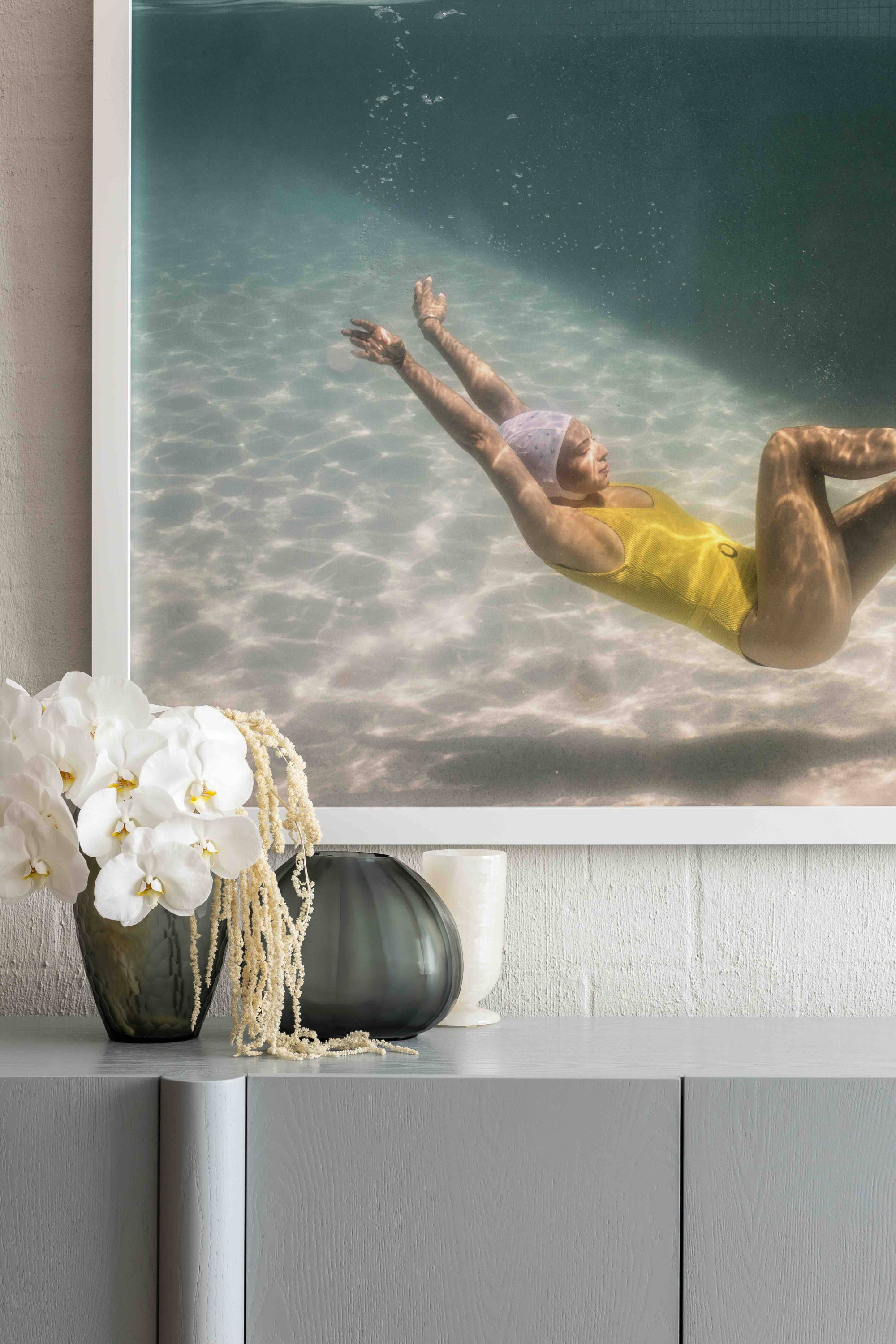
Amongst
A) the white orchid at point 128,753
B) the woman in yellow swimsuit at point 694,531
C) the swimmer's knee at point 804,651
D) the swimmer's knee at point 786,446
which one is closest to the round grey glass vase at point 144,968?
the white orchid at point 128,753

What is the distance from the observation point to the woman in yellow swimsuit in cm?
121

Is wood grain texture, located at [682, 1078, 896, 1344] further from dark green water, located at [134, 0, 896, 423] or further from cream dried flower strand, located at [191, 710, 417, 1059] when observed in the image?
dark green water, located at [134, 0, 896, 423]

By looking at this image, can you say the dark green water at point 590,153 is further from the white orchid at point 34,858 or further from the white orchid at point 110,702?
the white orchid at point 34,858

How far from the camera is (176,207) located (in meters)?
1.23

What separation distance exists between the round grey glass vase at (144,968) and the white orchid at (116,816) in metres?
0.09

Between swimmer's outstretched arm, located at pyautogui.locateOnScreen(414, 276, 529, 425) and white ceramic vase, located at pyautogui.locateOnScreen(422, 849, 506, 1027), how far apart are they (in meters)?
0.50

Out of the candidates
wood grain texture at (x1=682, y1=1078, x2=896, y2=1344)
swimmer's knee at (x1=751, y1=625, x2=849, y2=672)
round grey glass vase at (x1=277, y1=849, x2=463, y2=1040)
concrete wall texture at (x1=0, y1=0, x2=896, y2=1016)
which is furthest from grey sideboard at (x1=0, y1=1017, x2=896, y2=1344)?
swimmer's knee at (x1=751, y1=625, x2=849, y2=672)

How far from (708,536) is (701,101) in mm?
502

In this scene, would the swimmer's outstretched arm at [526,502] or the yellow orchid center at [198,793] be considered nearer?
the yellow orchid center at [198,793]

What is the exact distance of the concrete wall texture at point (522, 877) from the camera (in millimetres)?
1215

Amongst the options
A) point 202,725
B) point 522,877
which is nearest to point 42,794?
point 202,725

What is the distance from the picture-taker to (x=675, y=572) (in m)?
1.21

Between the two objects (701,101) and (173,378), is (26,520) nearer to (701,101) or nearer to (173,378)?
(173,378)

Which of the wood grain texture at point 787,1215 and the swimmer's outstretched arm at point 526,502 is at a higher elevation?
the swimmer's outstretched arm at point 526,502
